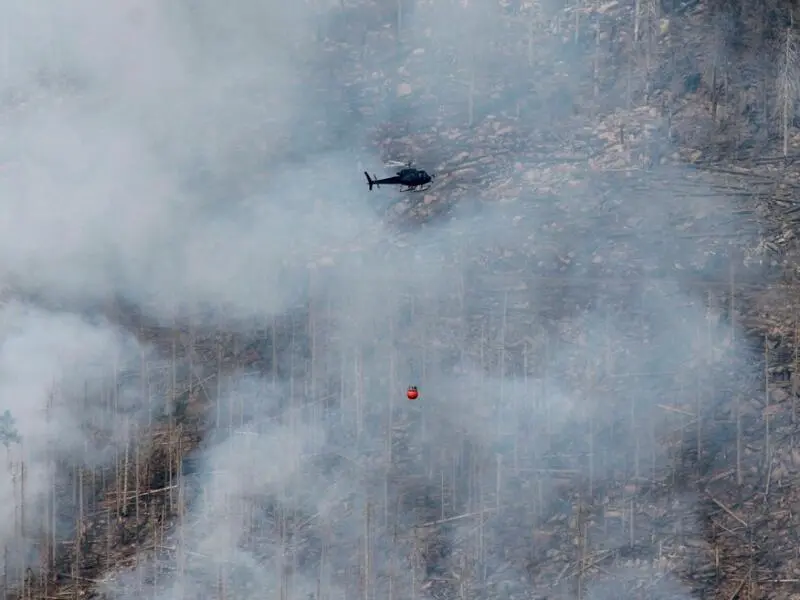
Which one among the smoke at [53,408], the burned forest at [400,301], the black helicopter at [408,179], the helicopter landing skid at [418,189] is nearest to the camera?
the burned forest at [400,301]

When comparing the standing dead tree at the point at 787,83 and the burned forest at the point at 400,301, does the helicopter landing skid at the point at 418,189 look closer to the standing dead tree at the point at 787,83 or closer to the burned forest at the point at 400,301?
the burned forest at the point at 400,301

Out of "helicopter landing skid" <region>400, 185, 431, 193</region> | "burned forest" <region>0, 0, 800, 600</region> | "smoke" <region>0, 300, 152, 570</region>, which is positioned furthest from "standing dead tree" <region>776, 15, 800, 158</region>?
"smoke" <region>0, 300, 152, 570</region>

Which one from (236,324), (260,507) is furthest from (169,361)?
(260,507)

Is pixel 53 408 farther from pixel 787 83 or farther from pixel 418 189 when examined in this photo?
pixel 787 83

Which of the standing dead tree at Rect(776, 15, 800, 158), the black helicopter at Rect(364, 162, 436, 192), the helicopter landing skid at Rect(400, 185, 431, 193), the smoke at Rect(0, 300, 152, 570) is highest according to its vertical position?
the standing dead tree at Rect(776, 15, 800, 158)

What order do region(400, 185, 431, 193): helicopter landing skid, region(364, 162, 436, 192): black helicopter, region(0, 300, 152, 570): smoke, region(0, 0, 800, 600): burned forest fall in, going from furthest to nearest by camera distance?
region(400, 185, 431, 193): helicopter landing skid, region(364, 162, 436, 192): black helicopter, region(0, 300, 152, 570): smoke, region(0, 0, 800, 600): burned forest

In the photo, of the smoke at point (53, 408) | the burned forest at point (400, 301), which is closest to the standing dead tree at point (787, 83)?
the burned forest at point (400, 301)

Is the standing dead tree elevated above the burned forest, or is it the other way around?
the standing dead tree

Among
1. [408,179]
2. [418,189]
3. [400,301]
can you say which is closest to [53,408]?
[400,301]

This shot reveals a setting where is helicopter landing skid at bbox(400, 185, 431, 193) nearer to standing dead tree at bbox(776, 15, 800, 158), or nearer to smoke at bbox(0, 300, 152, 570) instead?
smoke at bbox(0, 300, 152, 570)
